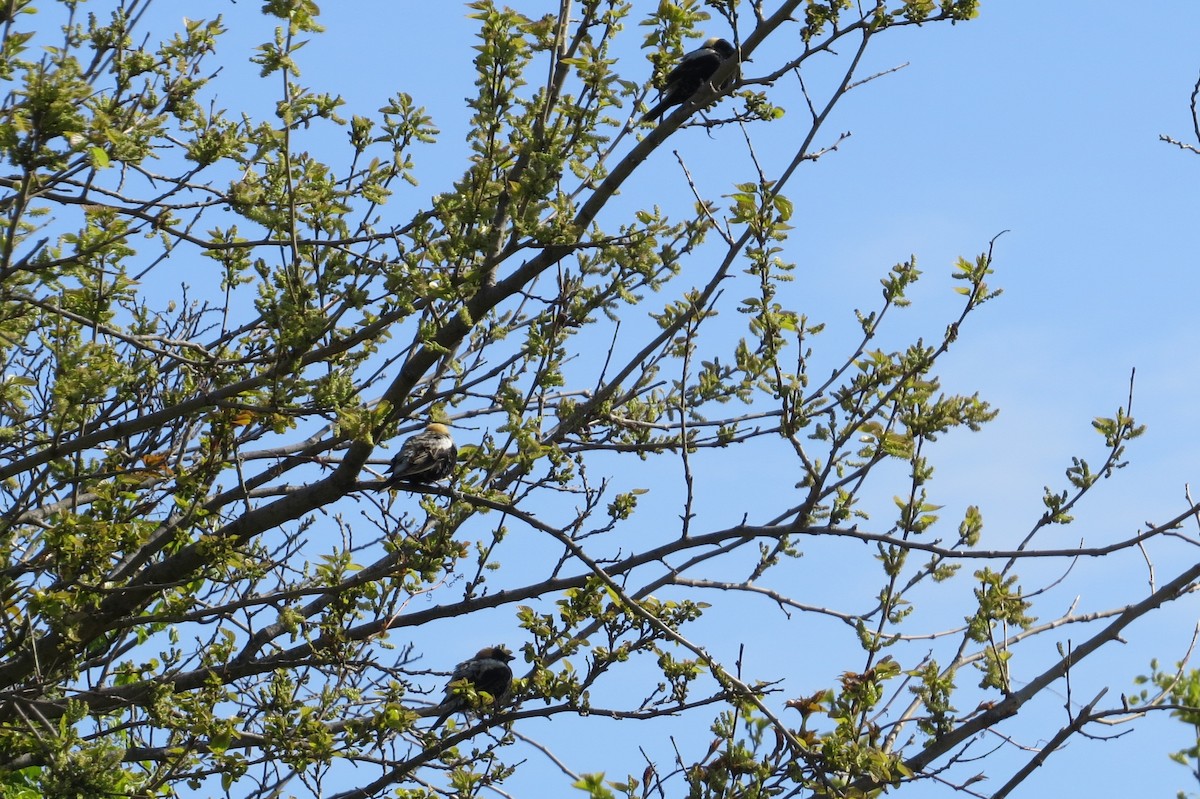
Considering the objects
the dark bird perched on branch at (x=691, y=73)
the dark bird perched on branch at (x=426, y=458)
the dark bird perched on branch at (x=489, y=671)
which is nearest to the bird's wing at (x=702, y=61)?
the dark bird perched on branch at (x=691, y=73)

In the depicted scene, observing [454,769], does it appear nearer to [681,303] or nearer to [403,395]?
[403,395]

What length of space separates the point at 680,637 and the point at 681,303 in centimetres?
170

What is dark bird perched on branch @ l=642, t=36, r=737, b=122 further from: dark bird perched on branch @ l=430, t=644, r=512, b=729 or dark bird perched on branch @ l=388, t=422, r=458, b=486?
dark bird perched on branch @ l=430, t=644, r=512, b=729

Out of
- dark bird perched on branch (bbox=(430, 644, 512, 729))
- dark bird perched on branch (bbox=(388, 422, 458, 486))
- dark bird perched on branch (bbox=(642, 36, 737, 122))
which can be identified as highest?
dark bird perched on branch (bbox=(642, 36, 737, 122))

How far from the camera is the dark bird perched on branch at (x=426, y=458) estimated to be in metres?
6.81

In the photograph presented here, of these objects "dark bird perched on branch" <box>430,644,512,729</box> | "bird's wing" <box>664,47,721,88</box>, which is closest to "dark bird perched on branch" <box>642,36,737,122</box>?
"bird's wing" <box>664,47,721,88</box>

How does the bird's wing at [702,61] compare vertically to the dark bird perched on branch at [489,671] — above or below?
above

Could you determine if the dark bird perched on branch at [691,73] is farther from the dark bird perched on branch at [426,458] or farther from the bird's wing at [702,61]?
the dark bird perched on branch at [426,458]

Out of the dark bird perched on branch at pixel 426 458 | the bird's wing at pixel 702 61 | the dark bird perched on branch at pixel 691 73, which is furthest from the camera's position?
the bird's wing at pixel 702 61

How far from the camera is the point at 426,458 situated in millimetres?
6836

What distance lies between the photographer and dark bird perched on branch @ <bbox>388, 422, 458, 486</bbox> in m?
6.81

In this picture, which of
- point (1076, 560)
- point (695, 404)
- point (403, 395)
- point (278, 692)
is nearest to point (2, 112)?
point (403, 395)

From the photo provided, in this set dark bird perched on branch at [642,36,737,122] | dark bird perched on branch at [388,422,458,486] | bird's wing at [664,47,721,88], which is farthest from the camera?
bird's wing at [664,47,721,88]

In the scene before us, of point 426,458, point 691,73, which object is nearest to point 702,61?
point 691,73
